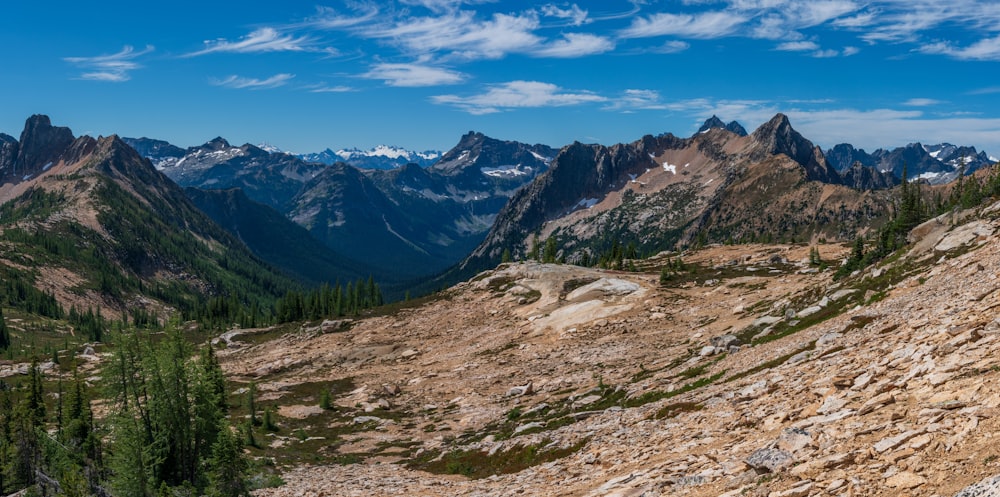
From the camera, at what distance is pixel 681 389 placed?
39.1 metres

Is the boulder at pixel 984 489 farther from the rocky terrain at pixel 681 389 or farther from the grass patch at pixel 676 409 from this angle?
the grass patch at pixel 676 409

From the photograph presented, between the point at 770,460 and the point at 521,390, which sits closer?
the point at 770,460

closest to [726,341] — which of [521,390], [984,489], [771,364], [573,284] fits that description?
[771,364]

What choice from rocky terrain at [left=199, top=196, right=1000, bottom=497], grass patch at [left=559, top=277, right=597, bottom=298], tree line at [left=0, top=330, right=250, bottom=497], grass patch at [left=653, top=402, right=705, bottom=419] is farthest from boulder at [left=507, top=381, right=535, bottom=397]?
grass patch at [left=559, top=277, right=597, bottom=298]

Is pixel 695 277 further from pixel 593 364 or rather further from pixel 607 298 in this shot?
pixel 593 364

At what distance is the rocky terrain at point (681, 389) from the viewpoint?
1850 cm

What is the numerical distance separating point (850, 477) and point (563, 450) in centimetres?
2015

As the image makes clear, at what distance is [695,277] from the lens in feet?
332

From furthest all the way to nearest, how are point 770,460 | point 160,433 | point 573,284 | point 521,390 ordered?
point 573,284 → point 521,390 → point 160,433 → point 770,460

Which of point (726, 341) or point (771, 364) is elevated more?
point (771, 364)

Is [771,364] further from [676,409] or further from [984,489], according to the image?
[984,489]

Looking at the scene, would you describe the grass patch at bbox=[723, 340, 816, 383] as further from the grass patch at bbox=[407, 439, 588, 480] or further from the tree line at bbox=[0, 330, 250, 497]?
the tree line at bbox=[0, 330, 250, 497]

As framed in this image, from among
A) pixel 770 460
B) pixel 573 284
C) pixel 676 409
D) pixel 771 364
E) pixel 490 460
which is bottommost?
pixel 490 460

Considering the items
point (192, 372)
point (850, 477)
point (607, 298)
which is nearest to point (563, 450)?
point (850, 477)
